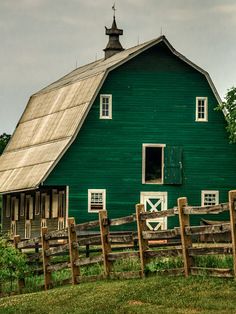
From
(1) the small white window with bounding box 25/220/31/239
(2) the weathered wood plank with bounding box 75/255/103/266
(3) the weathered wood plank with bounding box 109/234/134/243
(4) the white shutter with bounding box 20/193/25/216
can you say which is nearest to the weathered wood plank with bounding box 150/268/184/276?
(3) the weathered wood plank with bounding box 109/234/134/243

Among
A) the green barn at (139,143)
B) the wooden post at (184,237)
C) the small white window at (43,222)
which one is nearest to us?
the wooden post at (184,237)

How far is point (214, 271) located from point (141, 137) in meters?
33.5

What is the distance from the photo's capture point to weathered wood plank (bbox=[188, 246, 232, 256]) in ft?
74.2

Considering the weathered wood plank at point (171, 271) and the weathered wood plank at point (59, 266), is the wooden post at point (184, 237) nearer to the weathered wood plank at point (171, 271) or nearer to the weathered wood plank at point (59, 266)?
the weathered wood plank at point (171, 271)

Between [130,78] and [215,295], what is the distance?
3524cm

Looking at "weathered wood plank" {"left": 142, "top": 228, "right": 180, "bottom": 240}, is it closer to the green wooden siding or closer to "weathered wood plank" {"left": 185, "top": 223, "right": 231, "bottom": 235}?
"weathered wood plank" {"left": 185, "top": 223, "right": 231, "bottom": 235}

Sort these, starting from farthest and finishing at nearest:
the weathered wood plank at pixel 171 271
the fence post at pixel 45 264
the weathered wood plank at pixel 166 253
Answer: the fence post at pixel 45 264
the weathered wood plank at pixel 166 253
the weathered wood plank at pixel 171 271

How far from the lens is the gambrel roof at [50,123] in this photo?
55531 mm

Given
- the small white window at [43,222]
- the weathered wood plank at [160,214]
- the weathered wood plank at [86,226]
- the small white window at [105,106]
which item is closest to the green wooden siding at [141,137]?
the small white window at [105,106]

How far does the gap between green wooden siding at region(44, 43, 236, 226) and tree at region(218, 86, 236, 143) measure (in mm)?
589

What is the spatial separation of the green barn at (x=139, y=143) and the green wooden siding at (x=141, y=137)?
0.15 ft

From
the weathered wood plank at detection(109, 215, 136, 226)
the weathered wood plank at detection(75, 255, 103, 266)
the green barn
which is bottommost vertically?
the weathered wood plank at detection(75, 255, 103, 266)

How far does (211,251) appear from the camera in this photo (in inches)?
906

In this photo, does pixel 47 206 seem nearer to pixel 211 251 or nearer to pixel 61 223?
pixel 61 223
